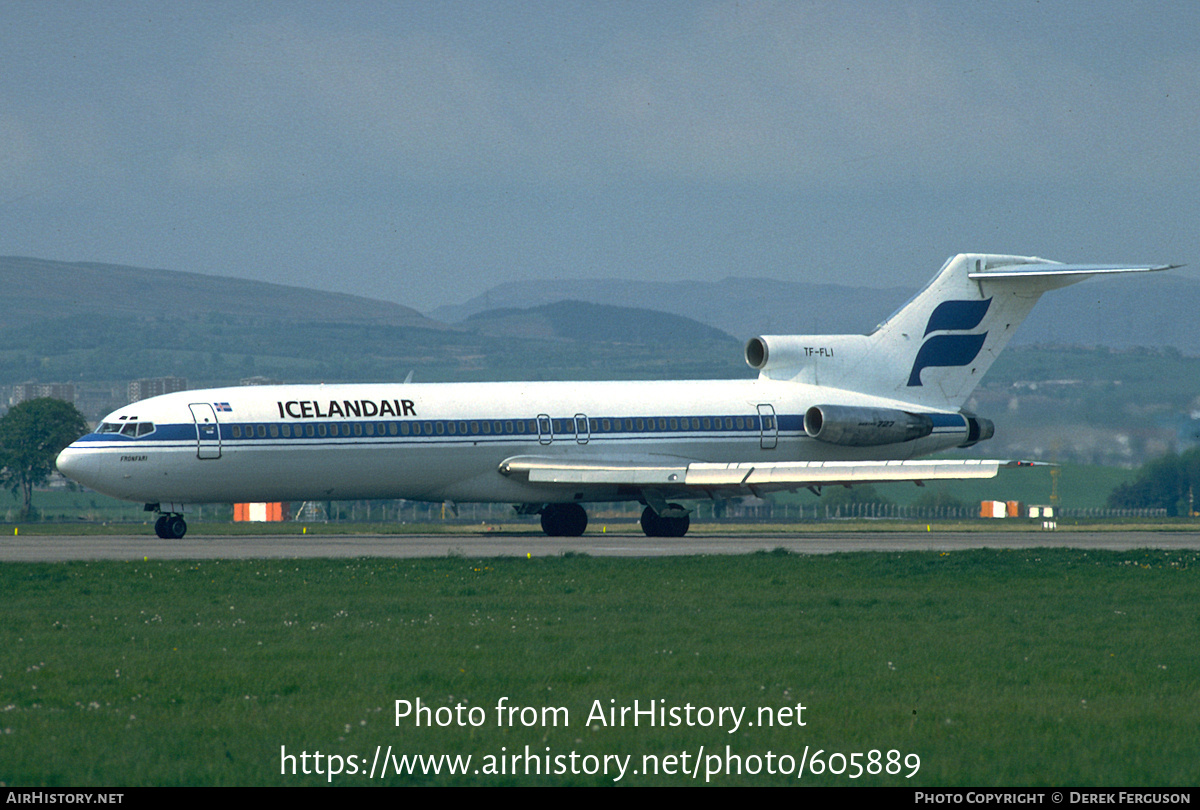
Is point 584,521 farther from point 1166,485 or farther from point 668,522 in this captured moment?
point 1166,485

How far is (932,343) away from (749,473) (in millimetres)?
10135

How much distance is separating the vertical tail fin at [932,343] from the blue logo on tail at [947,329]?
0.11 feet

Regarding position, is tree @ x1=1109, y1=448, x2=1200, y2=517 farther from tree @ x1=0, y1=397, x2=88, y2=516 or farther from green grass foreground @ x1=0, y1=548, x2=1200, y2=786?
tree @ x1=0, y1=397, x2=88, y2=516

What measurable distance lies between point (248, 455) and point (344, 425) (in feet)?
8.81

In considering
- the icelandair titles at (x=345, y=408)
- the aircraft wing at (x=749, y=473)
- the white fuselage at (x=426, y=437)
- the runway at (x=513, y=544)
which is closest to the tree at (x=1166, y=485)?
the runway at (x=513, y=544)

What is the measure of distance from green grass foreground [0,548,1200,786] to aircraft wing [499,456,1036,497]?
14.8m

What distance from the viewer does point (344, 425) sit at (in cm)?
4094

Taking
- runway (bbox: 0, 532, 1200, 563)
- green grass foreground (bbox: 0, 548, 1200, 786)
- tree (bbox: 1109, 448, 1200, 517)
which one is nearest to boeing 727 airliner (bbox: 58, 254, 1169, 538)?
runway (bbox: 0, 532, 1200, 563)

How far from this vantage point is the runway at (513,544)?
3388 cm

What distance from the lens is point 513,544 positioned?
129 ft
